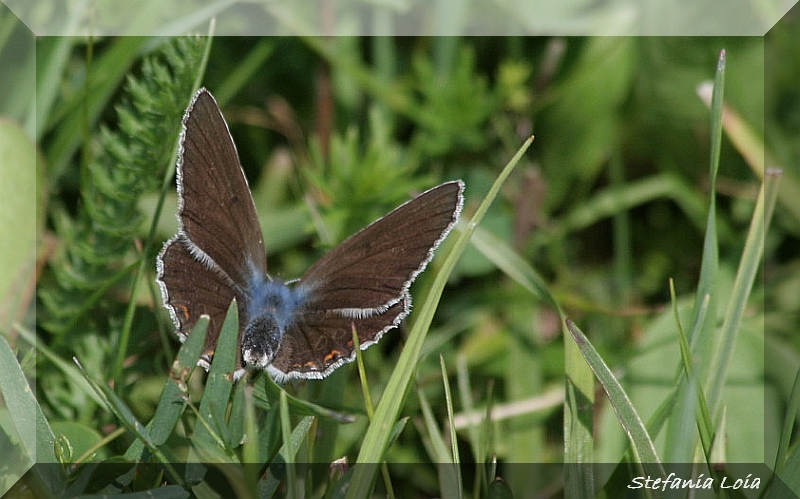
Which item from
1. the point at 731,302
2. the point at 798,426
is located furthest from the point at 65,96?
the point at 798,426

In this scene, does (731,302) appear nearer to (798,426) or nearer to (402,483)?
(798,426)

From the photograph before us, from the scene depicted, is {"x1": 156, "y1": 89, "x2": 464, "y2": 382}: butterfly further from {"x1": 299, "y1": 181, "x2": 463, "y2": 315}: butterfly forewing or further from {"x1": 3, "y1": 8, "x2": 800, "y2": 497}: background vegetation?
{"x1": 3, "y1": 8, "x2": 800, "y2": 497}: background vegetation

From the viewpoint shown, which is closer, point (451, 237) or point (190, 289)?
point (190, 289)

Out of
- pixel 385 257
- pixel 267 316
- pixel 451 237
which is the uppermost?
pixel 451 237

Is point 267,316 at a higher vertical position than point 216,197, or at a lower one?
lower

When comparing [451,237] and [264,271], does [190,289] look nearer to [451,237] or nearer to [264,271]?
[264,271]

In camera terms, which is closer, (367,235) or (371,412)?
(371,412)

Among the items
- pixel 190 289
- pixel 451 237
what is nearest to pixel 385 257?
pixel 190 289
